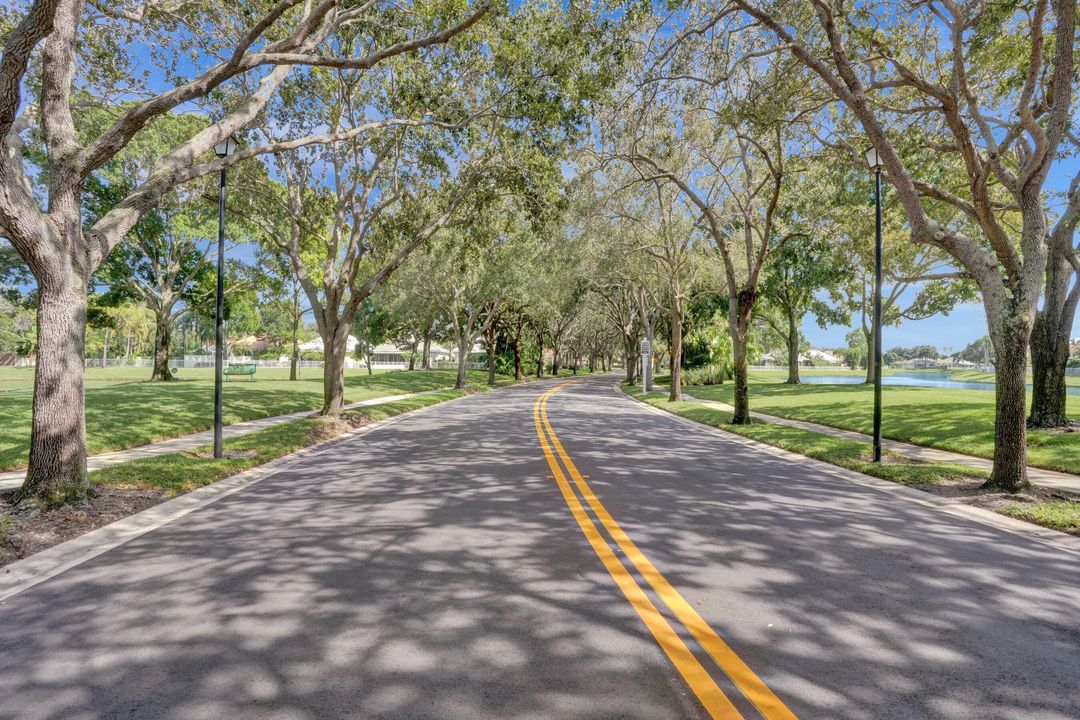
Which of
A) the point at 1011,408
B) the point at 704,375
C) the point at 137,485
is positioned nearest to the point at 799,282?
the point at 704,375

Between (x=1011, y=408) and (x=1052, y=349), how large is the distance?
7664mm

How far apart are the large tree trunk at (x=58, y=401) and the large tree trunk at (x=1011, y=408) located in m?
11.4

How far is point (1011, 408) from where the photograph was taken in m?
7.70

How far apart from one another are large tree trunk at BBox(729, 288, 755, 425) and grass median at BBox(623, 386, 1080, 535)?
0.95m

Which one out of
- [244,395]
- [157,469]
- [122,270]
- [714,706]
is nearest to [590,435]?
[157,469]

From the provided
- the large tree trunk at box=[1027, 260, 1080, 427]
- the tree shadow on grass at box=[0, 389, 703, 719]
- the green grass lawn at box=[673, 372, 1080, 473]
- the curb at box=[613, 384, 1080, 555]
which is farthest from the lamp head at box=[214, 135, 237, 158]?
the large tree trunk at box=[1027, 260, 1080, 427]

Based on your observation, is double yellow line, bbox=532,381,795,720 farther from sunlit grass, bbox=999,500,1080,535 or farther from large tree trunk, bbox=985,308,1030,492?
large tree trunk, bbox=985,308,1030,492

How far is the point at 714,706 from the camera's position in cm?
262

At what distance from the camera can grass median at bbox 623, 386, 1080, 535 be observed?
6.35 meters

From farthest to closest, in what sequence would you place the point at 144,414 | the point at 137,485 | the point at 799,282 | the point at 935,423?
the point at 799,282
the point at 144,414
the point at 935,423
the point at 137,485

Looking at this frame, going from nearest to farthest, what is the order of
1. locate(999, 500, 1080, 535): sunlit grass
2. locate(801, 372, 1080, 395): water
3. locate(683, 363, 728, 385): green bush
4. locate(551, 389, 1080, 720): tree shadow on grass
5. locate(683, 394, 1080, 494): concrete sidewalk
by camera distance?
locate(551, 389, 1080, 720): tree shadow on grass → locate(999, 500, 1080, 535): sunlit grass → locate(683, 394, 1080, 494): concrete sidewalk → locate(801, 372, 1080, 395): water → locate(683, 363, 728, 385): green bush

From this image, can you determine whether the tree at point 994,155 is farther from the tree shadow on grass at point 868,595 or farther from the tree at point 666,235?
the tree at point 666,235

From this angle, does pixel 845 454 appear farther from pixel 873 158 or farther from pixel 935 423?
pixel 935 423

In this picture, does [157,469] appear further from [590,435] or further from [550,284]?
[550,284]
